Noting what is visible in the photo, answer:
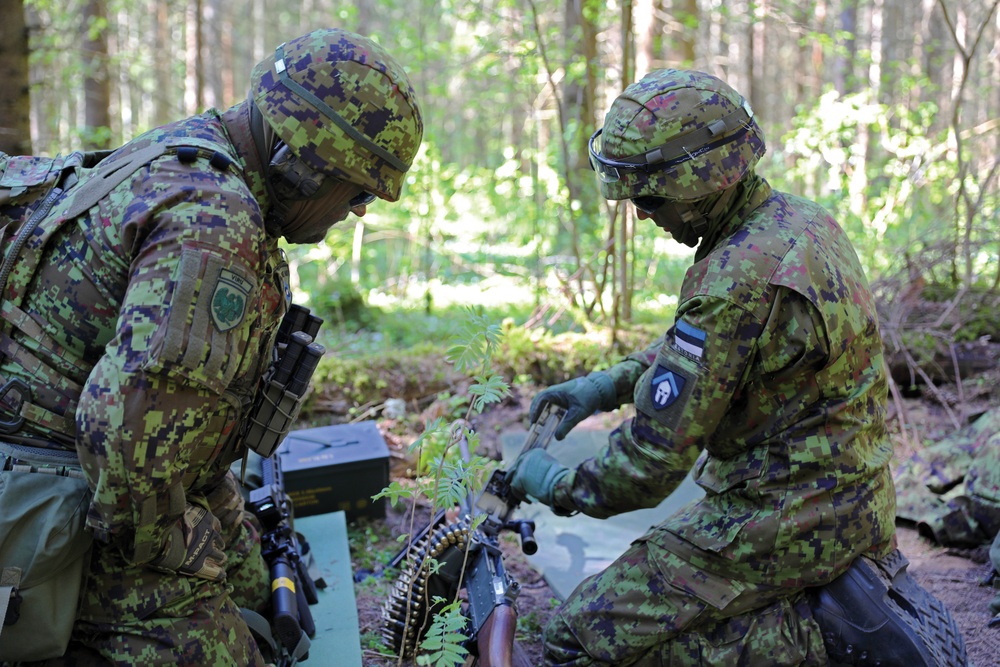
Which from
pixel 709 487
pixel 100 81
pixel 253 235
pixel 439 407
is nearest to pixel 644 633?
pixel 709 487

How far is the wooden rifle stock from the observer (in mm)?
2486

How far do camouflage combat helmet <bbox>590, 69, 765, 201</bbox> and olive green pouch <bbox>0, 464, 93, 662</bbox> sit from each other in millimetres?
2026

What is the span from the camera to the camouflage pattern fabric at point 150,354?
1956 mm

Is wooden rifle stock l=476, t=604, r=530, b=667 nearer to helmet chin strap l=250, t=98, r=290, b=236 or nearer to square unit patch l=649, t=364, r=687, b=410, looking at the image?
square unit patch l=649, t=364, r=687, b=410

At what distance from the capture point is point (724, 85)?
9.41 feet

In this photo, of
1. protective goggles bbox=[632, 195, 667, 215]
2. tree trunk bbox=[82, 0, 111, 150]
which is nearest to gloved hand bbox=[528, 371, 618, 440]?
protective goggles bbox=[632, 195, 667, 215]

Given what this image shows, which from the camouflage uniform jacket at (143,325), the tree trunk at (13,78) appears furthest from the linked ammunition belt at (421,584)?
the tree trunk at (13,78)

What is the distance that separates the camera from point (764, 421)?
8.86ft

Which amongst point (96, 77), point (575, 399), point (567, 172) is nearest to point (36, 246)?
point (575, 399)

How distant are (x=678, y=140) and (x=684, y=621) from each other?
1705mm

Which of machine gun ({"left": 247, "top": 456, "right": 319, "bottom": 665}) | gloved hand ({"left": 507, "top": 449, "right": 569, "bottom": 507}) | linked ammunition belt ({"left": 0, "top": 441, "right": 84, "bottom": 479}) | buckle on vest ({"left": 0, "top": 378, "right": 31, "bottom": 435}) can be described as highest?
buckle on vest ({"left": 0, "top": 378, "right": 31, "bottom": 435})

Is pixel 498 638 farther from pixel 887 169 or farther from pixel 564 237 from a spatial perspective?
pixel 887 169

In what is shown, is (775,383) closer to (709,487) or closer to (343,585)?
(709,487)

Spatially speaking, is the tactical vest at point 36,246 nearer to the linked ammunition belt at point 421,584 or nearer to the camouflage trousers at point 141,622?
the camouflage trousers at point 141,622
